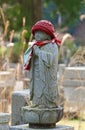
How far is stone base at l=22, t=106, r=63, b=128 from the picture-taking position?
6.29 m

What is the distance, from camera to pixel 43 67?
6.25 metres

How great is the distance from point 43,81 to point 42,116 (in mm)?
344

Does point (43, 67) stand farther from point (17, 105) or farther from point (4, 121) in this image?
point (17, 105)

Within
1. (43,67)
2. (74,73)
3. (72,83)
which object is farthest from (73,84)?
(43,67)

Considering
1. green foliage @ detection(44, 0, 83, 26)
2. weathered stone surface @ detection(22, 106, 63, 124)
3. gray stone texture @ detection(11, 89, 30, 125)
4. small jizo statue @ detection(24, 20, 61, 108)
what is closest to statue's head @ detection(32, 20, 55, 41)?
small jizo statue @ detection(24, 20, 61, 108)

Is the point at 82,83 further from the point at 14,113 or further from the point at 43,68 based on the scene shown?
the point at 43,68

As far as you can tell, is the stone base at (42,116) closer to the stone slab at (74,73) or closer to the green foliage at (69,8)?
the stone slab at (74,73)

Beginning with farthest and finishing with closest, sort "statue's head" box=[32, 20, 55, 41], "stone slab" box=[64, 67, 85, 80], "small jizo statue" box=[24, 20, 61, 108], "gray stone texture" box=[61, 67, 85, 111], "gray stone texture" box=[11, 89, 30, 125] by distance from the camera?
1. "stone slab" box=[64, 67, 85, 80]
2. "gray stone texture" box=[61, 67, 85, 111]
3. "gray stone texture" box=[11, 89, 30, 125]
4. "statue's head" box=[32, 20, 55, 41]
5. "small jizo statue" box=[24, 20, 61, 108]

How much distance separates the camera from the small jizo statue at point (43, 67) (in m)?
6.25

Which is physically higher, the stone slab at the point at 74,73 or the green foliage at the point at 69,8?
the green foliage at the point at 69,8

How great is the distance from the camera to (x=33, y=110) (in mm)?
6305

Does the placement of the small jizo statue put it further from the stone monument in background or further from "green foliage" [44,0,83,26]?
"green foliage" [44,0,83,26]

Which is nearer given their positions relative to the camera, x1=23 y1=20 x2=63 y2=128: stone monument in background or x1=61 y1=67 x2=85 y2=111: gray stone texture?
x1=23 y1=20 x2=63 y2=128: stone monument in background

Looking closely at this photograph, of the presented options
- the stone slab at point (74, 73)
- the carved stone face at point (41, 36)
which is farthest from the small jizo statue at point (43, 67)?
the stone slab at point (74, 73)
